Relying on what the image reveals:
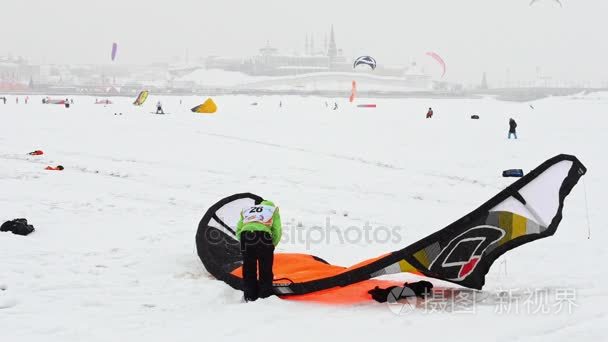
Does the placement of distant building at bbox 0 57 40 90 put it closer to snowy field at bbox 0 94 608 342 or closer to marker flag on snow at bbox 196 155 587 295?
snowy field at bbox 0 94 608 342

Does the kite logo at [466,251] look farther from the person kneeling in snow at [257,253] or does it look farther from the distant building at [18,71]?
the distant building at [18,71]

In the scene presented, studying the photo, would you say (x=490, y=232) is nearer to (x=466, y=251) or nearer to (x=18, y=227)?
(x=466, y=251)

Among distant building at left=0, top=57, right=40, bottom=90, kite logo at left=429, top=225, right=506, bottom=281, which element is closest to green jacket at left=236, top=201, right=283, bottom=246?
kite logo at left=429, top=225, right=506, bottom=281

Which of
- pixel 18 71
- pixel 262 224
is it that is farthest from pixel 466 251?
pixel 18 71

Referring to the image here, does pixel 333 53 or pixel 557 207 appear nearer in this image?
pixel 557 207

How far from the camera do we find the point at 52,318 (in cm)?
521

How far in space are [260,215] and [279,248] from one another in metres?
2.53

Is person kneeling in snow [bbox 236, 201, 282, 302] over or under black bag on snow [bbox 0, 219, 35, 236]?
over

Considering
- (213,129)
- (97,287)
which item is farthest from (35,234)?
(213,129)

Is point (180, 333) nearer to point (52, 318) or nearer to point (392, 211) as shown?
point (52, 318)

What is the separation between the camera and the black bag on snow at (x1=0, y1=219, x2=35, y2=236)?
311 inches

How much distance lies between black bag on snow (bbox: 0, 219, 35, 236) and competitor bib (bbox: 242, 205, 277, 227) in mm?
3925

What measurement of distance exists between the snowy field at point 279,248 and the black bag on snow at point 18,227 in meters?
0.23

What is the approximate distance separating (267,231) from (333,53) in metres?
185
